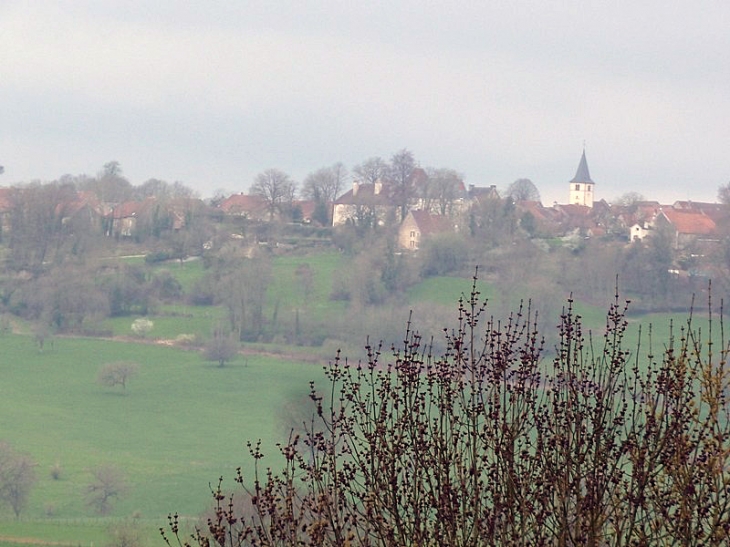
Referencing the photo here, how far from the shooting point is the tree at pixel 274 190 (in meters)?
120

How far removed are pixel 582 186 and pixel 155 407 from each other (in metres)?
97.8

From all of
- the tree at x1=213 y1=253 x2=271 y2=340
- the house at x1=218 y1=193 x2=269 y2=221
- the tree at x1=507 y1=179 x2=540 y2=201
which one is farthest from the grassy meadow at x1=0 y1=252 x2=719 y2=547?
the tree at x1=507 y1=179 x2=540 y2=201

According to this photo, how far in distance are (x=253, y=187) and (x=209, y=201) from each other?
25.8 ft

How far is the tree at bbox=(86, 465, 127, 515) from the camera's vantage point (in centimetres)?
4497

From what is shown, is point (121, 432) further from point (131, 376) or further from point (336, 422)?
point (336, 422)

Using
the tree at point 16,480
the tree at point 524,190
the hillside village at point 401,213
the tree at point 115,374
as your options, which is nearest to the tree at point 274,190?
the hillside village at point 401,213

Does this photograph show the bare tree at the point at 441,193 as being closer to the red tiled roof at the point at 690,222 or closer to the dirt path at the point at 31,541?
the red tiled roof at the point at 690,222

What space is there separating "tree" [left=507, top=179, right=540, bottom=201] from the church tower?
652 inches

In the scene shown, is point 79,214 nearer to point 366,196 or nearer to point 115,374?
point 366,196

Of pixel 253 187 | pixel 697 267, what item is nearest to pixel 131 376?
pixel 697 267

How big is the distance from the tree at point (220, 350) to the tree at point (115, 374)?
6.84m

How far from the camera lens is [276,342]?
83438mm

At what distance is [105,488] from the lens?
46.2 m

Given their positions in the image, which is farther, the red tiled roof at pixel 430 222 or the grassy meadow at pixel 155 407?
the red tiled roof at pixel 430 222
